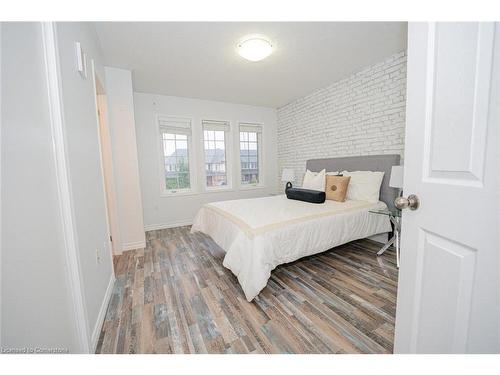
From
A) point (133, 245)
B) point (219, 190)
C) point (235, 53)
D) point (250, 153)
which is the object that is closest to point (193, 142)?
point (219, 190)

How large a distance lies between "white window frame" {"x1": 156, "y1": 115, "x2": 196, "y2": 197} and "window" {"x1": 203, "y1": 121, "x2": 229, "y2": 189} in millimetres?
298

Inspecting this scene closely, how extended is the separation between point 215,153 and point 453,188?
13.5ft

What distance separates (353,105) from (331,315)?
2943 millimetres

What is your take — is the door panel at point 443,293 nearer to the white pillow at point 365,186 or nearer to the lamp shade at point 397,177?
the lamp shade at point 397,177

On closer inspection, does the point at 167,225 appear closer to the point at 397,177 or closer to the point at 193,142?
the point at 193,142

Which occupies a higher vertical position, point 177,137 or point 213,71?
point 213,71

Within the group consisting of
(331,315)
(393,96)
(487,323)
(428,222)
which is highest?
(393,96)

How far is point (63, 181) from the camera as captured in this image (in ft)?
3.52

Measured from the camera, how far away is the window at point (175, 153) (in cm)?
390

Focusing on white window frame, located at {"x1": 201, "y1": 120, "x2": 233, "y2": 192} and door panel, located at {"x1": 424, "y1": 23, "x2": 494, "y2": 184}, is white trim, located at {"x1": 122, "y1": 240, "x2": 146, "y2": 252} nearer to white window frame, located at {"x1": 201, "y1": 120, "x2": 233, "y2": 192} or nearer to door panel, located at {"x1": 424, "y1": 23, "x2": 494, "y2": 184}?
white window frame, located at {"x1": 201, "y1": 120, "x2": 233, "y2": 192}

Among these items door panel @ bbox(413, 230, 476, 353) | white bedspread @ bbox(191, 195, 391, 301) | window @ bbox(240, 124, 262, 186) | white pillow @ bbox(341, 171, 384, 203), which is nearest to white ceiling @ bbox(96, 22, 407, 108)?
window @ bbox(240, 124, 262, 186)

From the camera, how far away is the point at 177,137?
4.04m

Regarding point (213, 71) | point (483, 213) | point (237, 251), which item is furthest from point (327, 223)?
point (213, 71)
